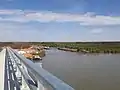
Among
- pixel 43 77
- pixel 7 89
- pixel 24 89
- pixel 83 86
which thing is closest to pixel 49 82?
pixel 43 77

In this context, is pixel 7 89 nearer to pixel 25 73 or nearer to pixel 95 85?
pixel 25 73

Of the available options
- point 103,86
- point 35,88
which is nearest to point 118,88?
point 103,86

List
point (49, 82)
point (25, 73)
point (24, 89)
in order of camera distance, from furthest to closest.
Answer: point (25, 73), point (24, 89), point (49, 82)

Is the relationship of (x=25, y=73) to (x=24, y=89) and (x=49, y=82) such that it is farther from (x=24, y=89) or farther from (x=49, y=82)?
(x=49, y=82)

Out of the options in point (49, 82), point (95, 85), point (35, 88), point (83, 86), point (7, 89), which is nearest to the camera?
point (49, 82)

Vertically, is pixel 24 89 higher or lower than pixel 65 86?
lower

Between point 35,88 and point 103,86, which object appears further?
point 103,86

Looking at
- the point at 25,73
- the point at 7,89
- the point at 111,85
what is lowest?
the point at 111,85

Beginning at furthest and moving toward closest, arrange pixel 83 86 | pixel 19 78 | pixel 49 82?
pixel 83 86, pixel 19 78, pixel 49 82

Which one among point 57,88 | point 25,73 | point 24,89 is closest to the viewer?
point 57,88
